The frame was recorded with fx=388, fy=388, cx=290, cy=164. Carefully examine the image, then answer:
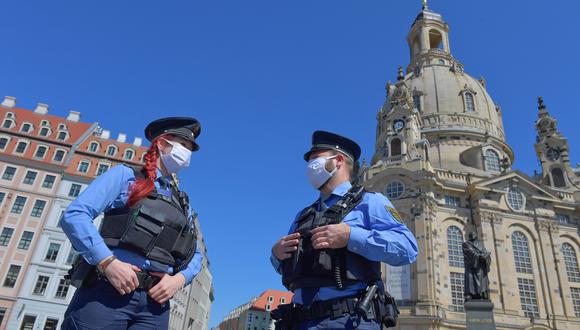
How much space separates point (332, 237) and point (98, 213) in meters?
2.07

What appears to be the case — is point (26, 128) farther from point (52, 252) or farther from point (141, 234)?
point (141, 234)

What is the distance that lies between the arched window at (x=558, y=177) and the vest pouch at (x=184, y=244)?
4919cm

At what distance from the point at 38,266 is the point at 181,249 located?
31.4m

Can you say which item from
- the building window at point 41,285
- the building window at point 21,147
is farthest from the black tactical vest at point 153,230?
the building window at point 21,147

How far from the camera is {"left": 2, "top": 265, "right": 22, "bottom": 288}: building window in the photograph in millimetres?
28234

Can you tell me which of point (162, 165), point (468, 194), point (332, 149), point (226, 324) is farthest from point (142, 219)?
point (226, 324)

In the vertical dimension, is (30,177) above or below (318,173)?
above

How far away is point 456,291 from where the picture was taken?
3266 cm

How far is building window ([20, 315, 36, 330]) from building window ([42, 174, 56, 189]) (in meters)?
10.3

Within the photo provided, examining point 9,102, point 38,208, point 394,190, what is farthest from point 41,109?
point 394,190

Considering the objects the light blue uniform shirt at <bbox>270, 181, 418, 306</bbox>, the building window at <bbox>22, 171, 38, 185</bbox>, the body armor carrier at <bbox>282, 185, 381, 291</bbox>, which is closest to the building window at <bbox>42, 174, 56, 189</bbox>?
the building window at <bbox>22, 171, 38, 185</bbox>

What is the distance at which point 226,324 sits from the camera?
10362cm

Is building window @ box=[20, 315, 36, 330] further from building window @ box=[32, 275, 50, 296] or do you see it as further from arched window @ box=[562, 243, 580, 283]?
arched window @ box=[562, 243, 580, 283]

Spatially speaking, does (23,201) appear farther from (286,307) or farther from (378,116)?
(378,116)
